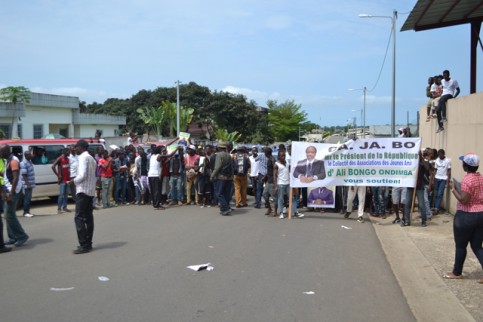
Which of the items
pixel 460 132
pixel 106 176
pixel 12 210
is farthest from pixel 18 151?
pixel 460 132

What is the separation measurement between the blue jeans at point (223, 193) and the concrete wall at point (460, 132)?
5.98 metres

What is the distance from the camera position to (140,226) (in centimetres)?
1034

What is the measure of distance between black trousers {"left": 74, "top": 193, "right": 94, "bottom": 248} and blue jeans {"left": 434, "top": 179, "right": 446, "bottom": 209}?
9.03 m

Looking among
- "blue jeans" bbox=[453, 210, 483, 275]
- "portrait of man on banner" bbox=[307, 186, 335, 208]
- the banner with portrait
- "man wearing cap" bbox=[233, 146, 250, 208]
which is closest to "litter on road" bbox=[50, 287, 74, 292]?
"blue jeans" bbox=[453, 210, 483, 275]

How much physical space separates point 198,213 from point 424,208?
19.1ft

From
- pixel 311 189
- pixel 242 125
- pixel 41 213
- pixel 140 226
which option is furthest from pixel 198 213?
pixel 242 125

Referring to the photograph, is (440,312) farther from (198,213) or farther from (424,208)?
(198,213)

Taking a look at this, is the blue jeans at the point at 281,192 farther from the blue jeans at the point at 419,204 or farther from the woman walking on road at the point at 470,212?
the woman walking on road at the point at 470,212

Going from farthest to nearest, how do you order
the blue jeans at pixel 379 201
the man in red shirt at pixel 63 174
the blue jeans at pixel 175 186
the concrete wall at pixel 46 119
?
the concrete wall at pixel 46 119 < the blue jeans at pixel 175 186 < the man in red shirt at pixel 63 174 < the blue jeans at pixel 379 201

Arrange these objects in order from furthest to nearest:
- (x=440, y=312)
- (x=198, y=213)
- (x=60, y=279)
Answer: (x=198, y=213) < (x=60, y=279) < (x=440, y=312)

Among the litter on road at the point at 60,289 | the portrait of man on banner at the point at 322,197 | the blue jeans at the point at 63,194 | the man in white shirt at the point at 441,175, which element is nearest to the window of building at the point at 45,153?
the blue jeans at the point at 63,194

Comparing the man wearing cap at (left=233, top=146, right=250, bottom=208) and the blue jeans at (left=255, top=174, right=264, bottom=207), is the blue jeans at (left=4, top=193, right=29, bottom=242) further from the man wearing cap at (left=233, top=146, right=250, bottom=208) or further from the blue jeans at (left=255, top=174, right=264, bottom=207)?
the blue jeans at (left=255, top=174, right=264, bottom=207)

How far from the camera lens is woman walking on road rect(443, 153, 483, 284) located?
6.03 meters

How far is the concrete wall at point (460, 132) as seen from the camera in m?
10.6
